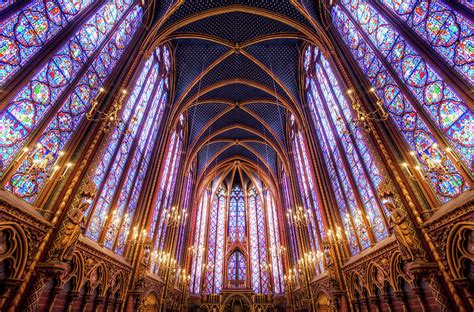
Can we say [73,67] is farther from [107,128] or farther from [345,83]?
[345,83]

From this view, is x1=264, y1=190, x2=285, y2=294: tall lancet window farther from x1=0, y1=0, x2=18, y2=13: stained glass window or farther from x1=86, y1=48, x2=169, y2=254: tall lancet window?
x1=0, y1=0, x2=18, y2=13: stained glass window

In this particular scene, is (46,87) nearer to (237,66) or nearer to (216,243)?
(237,66)

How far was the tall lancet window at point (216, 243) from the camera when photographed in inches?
1040

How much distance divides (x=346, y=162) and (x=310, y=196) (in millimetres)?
5886

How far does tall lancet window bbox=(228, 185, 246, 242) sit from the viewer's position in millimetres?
30081

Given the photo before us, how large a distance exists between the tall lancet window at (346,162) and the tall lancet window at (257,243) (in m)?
16.2

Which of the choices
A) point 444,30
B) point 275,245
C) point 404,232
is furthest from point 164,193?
point 444,30

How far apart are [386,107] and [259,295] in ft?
71.2

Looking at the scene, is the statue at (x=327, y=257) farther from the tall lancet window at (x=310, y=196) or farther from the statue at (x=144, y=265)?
the statue at (x=144, y=265)

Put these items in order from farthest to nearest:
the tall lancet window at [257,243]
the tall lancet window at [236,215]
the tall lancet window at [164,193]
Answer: the tall lancet window at [236,215] < the tall lancet window at [257,243] < the tall lancet window at [164,193]

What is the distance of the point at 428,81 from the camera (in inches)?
310

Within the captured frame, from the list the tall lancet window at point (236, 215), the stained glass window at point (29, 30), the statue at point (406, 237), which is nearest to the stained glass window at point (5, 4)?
the stained glass window at point (29, 30)

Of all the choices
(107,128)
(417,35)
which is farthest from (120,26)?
(417,35)

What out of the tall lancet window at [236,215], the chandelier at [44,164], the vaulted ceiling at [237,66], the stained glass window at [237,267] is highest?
the vaulted ceiling at [237,66]
